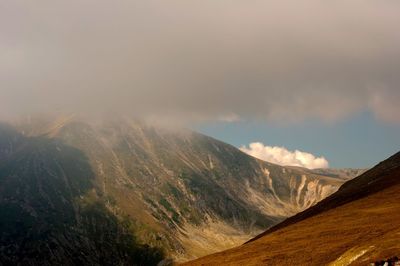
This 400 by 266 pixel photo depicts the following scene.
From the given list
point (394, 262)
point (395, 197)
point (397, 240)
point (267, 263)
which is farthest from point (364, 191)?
point (394, 262)

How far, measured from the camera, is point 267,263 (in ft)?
268

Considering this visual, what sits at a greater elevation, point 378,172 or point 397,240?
point 378,172

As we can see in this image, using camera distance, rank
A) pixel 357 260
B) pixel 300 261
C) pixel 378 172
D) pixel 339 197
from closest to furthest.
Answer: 1. pixel 357 260
2. pixel 300 261
3. pixel 339 197
4. pixel 378 172

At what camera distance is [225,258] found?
104 meters

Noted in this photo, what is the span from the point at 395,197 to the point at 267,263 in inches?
2011

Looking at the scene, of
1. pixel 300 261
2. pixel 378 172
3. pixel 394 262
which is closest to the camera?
pixel 394 262

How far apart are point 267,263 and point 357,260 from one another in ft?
85.7

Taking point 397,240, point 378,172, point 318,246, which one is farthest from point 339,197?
point 397,240

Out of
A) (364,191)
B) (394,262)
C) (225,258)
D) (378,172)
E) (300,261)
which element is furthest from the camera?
(378,172)

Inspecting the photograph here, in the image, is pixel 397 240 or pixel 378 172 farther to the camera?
pixel 378 172

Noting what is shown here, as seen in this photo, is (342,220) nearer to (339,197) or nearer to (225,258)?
(225,258)

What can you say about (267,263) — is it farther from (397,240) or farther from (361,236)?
(397,240)

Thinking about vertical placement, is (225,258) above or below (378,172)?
below

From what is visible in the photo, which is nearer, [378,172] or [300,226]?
[300,226]
